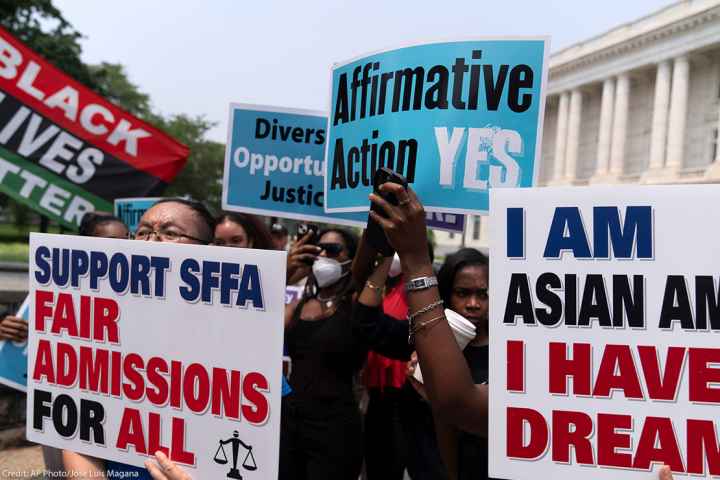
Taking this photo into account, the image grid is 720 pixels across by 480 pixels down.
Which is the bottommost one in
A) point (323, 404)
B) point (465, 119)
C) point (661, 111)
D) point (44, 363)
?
point (323, 404)

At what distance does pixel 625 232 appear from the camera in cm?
148

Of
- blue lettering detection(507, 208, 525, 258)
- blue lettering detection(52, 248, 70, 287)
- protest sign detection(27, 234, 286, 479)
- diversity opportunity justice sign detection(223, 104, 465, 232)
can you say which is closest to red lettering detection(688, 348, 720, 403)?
blue lettering detection(507, 208, 525, 258)

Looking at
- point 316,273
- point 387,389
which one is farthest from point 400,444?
point 316,273

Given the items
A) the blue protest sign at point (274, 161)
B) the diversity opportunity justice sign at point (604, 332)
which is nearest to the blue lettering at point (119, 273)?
the diversity opportunity justice sign at point (604, 332)

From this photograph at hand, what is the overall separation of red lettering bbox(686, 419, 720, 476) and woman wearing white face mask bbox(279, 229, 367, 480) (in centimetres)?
167

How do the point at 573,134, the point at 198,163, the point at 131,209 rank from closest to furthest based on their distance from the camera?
1. the point at 131,209
2. the point at 198,163
3. the point at 573,134

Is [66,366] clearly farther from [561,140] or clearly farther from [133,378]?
[561,140]

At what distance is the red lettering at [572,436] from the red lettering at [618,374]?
0.25ft

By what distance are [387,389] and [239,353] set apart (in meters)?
2.15

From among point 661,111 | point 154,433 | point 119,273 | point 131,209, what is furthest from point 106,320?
point 661,111

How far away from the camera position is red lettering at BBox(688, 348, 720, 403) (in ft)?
4.65

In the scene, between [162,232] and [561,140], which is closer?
[162,232]

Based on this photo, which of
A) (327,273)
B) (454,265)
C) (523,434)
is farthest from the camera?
(327,273)

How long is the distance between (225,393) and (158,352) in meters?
0.26
